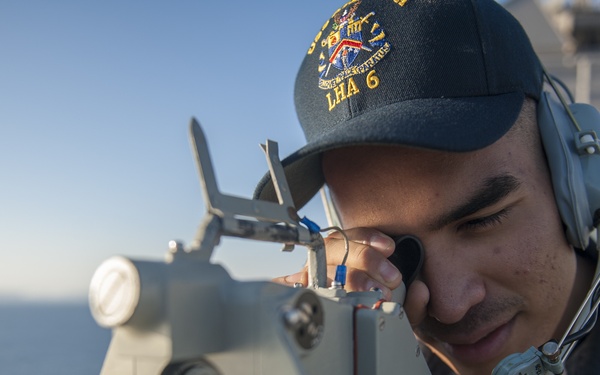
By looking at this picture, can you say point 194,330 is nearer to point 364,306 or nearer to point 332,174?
point 364,306

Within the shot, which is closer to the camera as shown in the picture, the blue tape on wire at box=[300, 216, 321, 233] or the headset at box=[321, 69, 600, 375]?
the blue tape on wire at box=[300, 216, 321, 233]

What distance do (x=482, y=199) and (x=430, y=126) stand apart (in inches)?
8.1

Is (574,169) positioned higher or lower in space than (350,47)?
lower

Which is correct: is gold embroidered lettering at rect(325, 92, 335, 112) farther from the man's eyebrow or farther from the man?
the man's eyebrow

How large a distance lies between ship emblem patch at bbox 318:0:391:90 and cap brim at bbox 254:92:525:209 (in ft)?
0.45

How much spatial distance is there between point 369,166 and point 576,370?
2.44 feet

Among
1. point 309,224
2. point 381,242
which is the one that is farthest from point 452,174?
point 309,224

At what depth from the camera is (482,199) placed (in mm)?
1244

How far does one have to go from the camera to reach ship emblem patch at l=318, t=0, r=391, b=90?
138cm

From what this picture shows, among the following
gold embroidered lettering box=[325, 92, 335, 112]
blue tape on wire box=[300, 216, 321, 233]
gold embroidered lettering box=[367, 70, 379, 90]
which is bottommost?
blue tape on wire box=[300, 216, 321, 233]

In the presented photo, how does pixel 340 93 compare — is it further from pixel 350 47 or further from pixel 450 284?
pixel 450 284

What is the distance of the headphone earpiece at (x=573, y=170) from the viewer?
1330mm

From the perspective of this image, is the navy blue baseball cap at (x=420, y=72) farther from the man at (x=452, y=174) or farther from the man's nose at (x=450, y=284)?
the man's nose at (x=450, y=284)

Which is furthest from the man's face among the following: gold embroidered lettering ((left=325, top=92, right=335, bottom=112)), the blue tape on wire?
the blue tape on wire
